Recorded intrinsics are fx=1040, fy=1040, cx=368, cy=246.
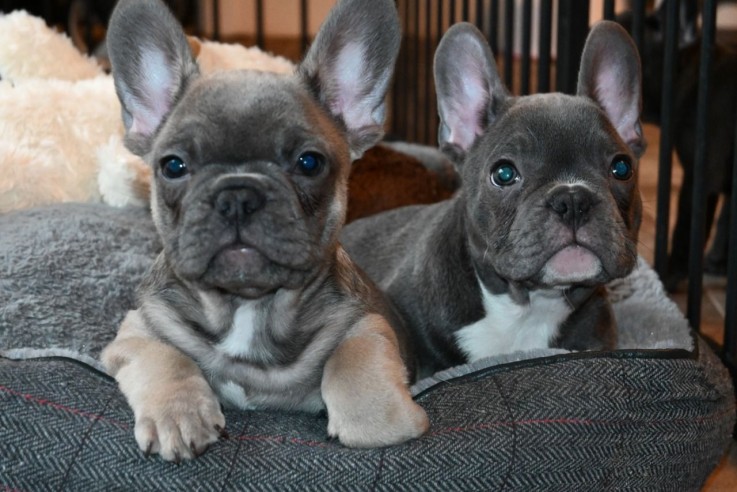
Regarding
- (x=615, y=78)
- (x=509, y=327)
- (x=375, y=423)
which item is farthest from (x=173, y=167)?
(x=615, y=78)

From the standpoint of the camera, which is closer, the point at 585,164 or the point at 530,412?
the point at 530,412

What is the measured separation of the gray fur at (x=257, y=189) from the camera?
84.4 inches

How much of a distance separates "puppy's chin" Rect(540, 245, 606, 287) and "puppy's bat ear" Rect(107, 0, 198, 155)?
3.28 ft

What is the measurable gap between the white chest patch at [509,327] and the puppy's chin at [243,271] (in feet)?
2.72

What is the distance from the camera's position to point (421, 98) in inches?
256

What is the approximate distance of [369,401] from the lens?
2.19 meters

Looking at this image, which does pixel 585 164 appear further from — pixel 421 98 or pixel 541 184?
pixel 421 98

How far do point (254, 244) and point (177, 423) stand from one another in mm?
390

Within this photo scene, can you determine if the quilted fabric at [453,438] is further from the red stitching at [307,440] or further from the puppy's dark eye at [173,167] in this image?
the puppy's dark eye at [173,167]

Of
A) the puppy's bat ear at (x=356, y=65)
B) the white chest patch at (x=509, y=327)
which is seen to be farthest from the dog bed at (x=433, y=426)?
the puppy's bat ear at (x=356, y=65)

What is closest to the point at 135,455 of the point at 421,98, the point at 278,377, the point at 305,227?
the point at 278,377

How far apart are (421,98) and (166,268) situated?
13.8 ft

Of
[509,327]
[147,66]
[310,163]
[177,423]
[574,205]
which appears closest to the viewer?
[177,423]

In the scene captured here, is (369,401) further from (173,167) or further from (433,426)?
(173,167)
